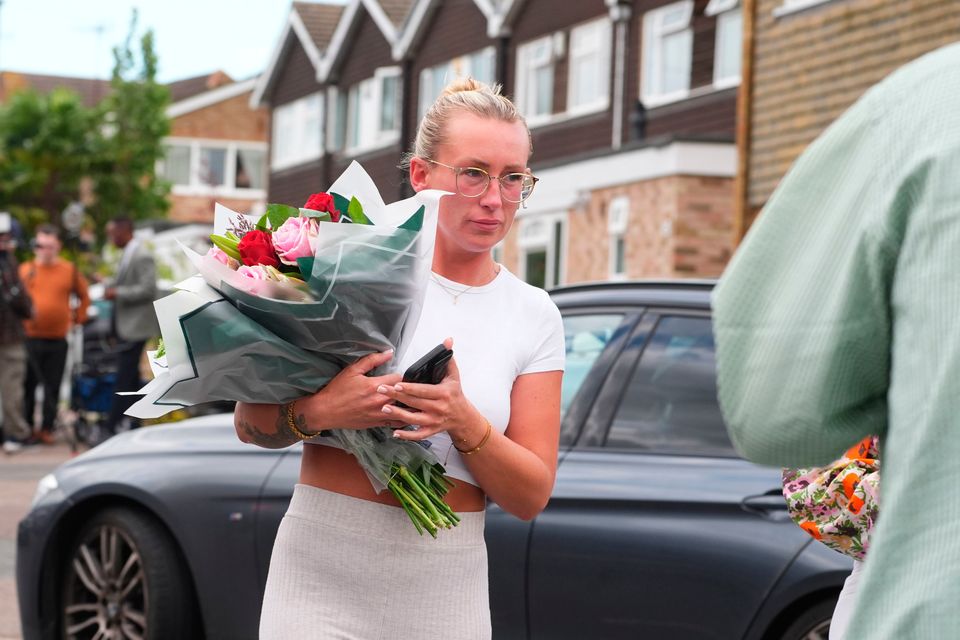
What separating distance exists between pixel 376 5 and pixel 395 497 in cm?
3648

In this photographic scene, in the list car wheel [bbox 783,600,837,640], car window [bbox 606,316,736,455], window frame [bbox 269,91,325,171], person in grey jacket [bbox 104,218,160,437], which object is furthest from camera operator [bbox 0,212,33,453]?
window frame [bbox 269,91,325,171]

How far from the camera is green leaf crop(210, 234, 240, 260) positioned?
10.4 feet

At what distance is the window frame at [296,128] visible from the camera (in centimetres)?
4194

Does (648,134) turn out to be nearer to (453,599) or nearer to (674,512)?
(674,512)

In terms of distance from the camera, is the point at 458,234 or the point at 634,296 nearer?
the point at 458,234

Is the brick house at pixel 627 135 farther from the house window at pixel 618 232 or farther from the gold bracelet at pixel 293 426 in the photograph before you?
the gold bracelet at pixel 293 426

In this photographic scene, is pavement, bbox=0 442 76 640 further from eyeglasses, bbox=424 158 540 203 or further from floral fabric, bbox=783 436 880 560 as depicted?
floral fabric, bbox=783 436 880 560

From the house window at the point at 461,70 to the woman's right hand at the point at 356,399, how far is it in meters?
29.0

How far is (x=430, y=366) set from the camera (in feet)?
10.1

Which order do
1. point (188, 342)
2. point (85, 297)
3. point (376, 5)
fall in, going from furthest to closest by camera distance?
point (376, 5)
point (85, 297)
point (188, 342)

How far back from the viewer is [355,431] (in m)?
3.19

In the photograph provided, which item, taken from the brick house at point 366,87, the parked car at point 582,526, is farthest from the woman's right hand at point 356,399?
the brick house at point 366,87

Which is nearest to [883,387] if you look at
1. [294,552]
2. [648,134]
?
[294,552]

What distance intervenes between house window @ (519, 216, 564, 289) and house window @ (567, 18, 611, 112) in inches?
129
